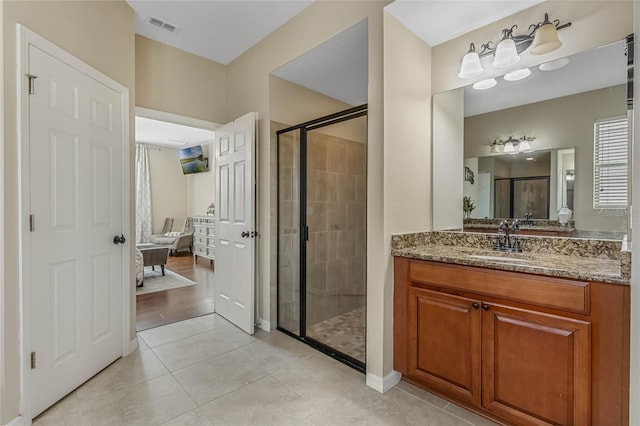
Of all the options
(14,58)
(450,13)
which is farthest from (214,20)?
(450,13)

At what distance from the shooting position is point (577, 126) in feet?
6.26

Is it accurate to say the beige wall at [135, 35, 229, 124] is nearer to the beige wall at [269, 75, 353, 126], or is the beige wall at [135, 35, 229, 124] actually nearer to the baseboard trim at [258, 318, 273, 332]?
the beige wall at [269, 75, 353, 126]

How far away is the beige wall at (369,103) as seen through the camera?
205 centimetres

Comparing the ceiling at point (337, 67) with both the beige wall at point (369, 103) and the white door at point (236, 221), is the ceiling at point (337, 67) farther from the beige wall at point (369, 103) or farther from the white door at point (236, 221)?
the white door at point (236, 221)

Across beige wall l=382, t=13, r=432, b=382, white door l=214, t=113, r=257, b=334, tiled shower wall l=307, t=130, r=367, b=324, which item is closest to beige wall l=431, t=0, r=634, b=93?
beige wall l=382, t=13, r=432, b=382

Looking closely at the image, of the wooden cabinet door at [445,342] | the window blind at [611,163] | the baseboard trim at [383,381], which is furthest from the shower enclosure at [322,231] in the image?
the window blind at [611,163]

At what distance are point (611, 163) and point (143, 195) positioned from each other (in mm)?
8460

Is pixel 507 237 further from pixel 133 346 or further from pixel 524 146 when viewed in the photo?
pixel 133 346

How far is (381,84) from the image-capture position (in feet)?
6.65

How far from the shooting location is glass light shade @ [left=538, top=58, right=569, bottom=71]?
183cm

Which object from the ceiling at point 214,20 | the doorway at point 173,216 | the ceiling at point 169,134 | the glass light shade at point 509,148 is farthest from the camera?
the ceiling at point 169,134

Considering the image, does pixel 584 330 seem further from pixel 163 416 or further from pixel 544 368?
pixel 163 416

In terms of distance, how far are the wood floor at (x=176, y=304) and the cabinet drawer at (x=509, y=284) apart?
2.65 m

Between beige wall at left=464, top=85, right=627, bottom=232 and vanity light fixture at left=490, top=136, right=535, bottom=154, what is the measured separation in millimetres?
36
